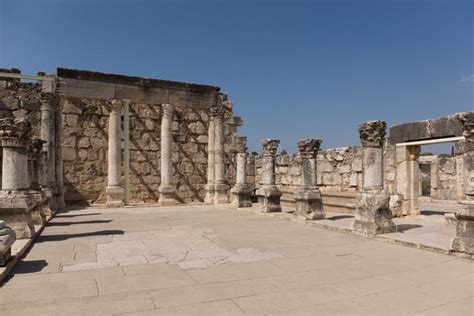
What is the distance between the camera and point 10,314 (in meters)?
3.53

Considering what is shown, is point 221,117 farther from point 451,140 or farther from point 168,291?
point 168,291

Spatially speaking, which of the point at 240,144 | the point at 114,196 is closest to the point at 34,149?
the point at 114,196

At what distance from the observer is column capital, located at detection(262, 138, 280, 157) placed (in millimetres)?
11961

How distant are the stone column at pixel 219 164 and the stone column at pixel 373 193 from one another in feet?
27.1

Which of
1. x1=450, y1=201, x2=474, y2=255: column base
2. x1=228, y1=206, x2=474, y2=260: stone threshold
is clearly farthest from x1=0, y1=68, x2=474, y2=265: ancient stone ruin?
x1=450, y1=201, x2=474, y2=255: column base

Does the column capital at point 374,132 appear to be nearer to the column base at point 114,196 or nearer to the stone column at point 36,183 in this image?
the stone column at point 36,183

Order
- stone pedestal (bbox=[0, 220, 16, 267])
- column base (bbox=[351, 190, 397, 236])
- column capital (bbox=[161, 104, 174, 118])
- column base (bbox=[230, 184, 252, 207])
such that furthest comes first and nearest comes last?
1. column capital (bbox=[161, 104, 174, 118])
2. column base (bbox=[230, 184, 252, 207])
3. column base (bbox=[351, 190, 397, 236])
4. stone pedestal (bbox=[0, 220, 16, 267])

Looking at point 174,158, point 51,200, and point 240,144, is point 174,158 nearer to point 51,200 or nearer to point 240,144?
point 240,144

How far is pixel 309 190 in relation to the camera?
33.4 ft

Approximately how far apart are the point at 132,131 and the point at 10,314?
12797 millimetres

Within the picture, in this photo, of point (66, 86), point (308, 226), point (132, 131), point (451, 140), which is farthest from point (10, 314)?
point (132, 131)

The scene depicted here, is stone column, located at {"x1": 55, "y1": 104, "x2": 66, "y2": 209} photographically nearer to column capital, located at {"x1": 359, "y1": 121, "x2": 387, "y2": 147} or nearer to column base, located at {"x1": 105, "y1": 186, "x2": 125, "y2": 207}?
column base, located at {"x1": 105, "y1": 186, "x2": 125, "y2": 207}

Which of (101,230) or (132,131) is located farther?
(132,131)

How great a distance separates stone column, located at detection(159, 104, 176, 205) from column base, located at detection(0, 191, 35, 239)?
8.01 m
